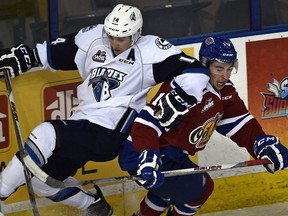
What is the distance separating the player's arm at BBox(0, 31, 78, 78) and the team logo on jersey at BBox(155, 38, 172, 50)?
1.30 feet

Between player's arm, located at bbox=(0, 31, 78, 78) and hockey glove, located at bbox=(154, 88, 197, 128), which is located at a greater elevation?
player's arm, located at bbox=(0, 31, 78, 78)

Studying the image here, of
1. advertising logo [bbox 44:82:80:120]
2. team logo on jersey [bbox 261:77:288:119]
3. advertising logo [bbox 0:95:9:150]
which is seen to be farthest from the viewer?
team logo on jersey [bbox 261:77:288:119]

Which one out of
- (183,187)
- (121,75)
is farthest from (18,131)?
(183,187)

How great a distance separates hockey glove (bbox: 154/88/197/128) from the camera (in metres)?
4.83

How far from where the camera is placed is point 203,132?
16.6 feet

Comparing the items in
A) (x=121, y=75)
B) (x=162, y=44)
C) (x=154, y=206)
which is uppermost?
(x=162, y=44)

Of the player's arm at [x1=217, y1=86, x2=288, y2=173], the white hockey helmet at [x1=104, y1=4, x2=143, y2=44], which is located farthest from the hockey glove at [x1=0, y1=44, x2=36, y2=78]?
the player's arm at [x1=217, y1=86, x2=288, y2=173]

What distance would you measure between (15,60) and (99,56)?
397 millimetres

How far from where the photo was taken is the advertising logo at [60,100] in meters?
5.44

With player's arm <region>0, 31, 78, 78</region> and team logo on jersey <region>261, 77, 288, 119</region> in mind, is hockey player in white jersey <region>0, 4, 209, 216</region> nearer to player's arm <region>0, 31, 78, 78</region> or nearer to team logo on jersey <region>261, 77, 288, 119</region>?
player's arm <region>0, 31, 78, 78</region>

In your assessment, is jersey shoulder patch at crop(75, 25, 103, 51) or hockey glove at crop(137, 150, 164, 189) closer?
hockey glove at crop(137, 150, 164, 189)

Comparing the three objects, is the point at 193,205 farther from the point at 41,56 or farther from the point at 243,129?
the point at 41,56

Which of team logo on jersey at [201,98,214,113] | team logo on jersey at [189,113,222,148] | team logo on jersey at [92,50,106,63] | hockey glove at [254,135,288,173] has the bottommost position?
hockey glove at [254,135,288,173]

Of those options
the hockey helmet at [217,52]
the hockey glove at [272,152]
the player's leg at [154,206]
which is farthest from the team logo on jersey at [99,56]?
the hockey glove at [272,152]
